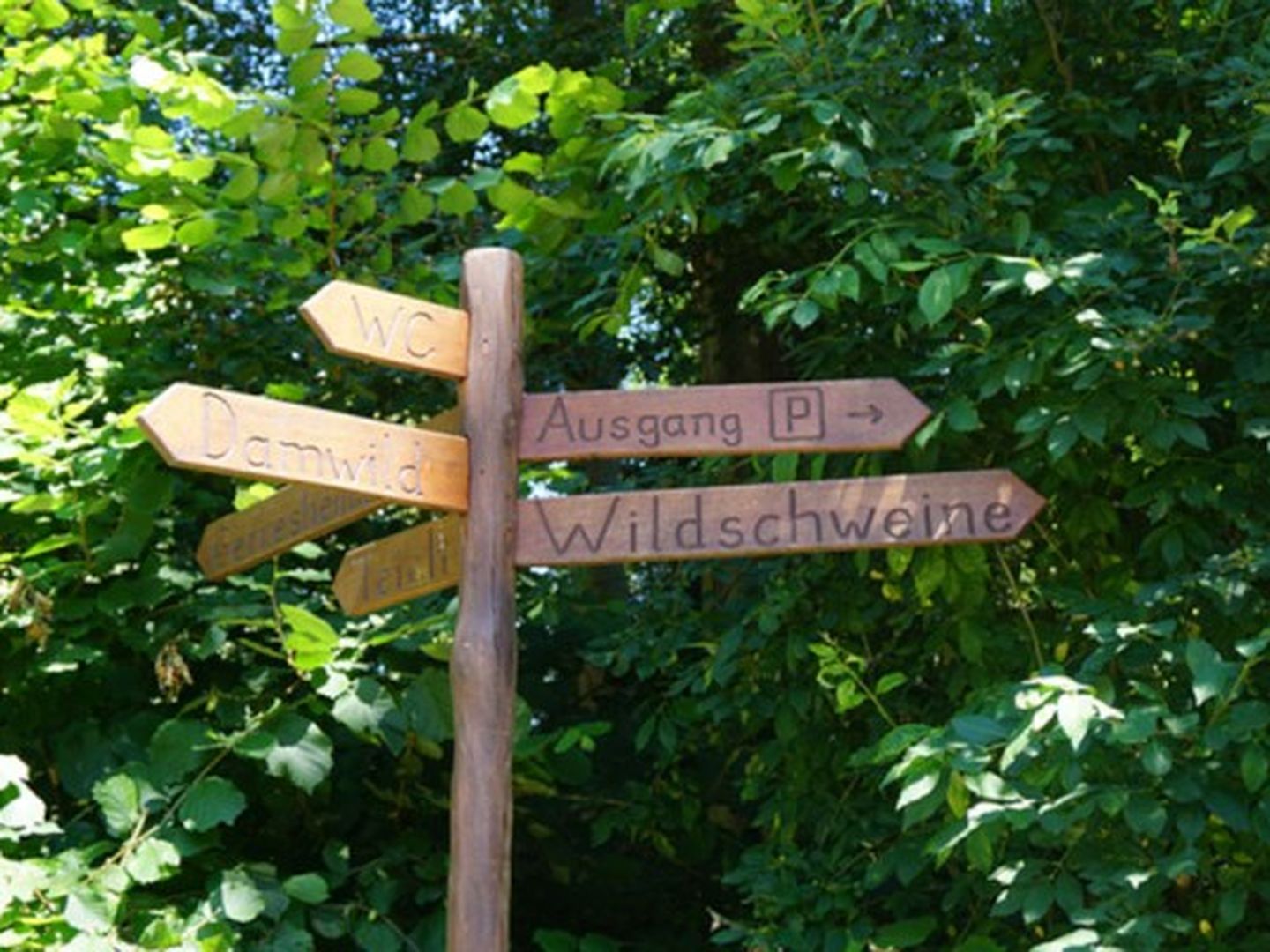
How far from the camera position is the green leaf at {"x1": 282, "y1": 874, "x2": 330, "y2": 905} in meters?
4.37

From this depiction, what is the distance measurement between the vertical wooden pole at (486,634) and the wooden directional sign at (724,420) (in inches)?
3.2

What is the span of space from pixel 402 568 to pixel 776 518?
27.3 inches

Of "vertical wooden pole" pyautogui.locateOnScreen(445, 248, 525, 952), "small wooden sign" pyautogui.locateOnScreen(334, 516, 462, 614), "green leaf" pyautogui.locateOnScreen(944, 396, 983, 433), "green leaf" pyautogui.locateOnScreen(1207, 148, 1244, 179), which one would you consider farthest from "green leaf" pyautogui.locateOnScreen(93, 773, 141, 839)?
"green leaf" pyautogui.locateOnScreen(1207, 148, 1244, 179)

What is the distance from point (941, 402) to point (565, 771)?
4.85ft

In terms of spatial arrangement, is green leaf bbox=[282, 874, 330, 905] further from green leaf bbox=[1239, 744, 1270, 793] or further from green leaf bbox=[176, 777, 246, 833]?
green leaf bbox=[1239, 744, 1270, 793]

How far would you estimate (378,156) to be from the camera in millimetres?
4836

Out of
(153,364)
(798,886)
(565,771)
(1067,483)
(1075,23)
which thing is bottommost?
(798,886)

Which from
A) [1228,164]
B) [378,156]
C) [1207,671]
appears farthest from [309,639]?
[1228,164]

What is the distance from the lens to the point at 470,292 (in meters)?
3.62

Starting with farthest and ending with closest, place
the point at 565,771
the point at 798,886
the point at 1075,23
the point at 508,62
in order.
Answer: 1. the point at 508,62
2. the point at 565,771
3. the point at 1075,23
4. the point at 798,886

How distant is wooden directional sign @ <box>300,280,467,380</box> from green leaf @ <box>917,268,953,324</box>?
85 centimetres

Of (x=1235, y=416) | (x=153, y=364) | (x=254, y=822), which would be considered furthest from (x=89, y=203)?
(x=1235, y=416)

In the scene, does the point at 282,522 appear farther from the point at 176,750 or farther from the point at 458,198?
the point at 458,198

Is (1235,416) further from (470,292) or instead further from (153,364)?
(153,364)
